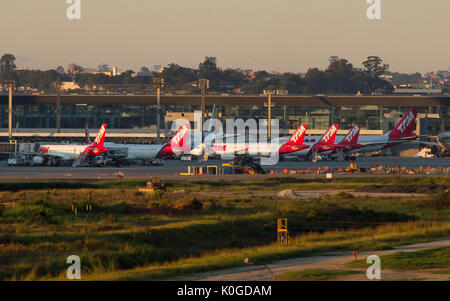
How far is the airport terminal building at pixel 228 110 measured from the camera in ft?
525

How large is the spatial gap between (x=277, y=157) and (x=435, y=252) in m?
72.2

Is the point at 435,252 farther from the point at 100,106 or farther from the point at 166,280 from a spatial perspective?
the point at 100,106

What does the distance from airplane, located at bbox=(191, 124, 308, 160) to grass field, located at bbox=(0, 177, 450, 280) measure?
38593 millimetres

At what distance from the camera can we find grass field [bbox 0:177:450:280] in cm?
3111

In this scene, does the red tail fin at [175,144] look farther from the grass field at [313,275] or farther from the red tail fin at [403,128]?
the grass field at [313,275]

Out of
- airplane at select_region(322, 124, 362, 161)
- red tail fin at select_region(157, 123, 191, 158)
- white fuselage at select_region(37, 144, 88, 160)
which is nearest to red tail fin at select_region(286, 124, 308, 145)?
airplane at select_region(322, 124, 362, 161)

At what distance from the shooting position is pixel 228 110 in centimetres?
16838

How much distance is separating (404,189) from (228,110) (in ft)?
351

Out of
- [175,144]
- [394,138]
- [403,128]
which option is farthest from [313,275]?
[403,128]

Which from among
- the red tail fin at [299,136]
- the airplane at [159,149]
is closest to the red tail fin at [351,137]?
the red tail fin at [299,136]

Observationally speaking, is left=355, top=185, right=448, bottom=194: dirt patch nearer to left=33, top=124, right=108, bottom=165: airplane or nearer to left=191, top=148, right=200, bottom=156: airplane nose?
left=33, top=124, right=108, bottom=165: airplane

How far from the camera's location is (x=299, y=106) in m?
165

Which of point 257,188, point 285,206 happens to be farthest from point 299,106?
point 285,206

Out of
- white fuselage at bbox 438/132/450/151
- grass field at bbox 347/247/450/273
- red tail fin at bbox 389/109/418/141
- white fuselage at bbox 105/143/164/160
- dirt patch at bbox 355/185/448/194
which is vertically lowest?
dirt patch at bbox 355/185/448/194
